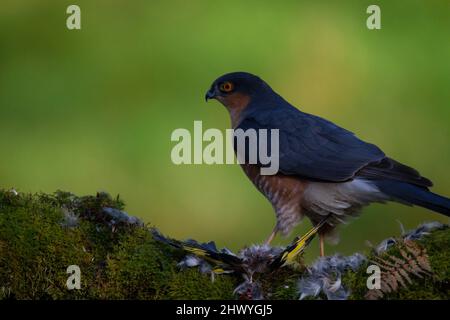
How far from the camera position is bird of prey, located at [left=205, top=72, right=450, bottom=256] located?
16.3 feet

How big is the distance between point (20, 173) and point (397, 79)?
165 inches

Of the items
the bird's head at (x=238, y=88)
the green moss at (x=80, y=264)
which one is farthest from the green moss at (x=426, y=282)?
the bird's head at (x=238, y=88)

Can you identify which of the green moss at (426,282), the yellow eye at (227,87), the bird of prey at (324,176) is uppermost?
the yellow eye at (227,87)

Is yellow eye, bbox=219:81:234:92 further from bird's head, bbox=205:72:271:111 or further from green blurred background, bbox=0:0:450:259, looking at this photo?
green blurred background, bbox=0:0:450:259

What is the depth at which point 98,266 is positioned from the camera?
3.62 meters

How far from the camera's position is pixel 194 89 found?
8.70 m

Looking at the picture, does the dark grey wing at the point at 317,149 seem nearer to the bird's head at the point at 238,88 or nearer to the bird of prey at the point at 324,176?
the bird of prey at the point at 324,176

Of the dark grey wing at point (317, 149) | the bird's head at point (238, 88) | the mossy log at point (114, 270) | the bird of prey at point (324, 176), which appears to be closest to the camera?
the mossy log at point (114, 270)

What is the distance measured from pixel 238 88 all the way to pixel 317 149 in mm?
1194

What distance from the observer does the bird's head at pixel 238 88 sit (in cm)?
635

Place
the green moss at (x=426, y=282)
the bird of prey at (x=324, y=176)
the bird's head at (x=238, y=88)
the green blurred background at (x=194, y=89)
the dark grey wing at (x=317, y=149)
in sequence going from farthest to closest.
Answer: the green blurred background at (x=194, y=89) < the bird's head at (x=238, y=88) < the dark grey wing at (x=317, y=149) < the bird of prey at (x=324, y=176) < the green moss at (x=426, y=282)

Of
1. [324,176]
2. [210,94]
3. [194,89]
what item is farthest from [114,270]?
[194,89]

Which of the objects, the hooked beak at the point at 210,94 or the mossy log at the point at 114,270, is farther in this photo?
the hooked beak at the point at 210,94

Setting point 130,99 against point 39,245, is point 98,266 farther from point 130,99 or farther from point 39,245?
point 130,99
